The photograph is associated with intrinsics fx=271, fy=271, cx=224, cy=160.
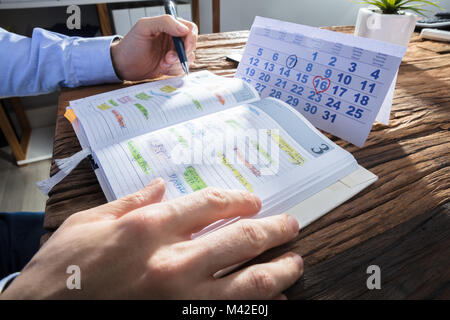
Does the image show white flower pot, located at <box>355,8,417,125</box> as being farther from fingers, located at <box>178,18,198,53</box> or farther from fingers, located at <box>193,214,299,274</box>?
fingers, located at <box>193,214,299,274</box>

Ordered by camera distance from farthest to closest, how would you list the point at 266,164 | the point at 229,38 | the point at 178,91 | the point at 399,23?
the point at 229,38 < the point at 399,23 < the point at 178,91 < the point at 266,164

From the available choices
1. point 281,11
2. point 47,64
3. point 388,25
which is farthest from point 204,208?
point 281,11

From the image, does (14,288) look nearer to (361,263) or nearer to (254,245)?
(254,245)

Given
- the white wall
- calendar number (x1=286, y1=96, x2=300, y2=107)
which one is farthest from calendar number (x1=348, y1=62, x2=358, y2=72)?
the white wall

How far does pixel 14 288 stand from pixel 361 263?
30 cm

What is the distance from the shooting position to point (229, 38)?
0.92 m

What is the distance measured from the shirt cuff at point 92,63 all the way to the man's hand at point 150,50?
22 mm

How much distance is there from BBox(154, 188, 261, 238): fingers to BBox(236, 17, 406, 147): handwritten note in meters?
0.24

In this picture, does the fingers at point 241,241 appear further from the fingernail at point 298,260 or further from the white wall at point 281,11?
the white wall at point 281,11

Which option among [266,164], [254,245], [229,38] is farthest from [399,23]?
[254,245]

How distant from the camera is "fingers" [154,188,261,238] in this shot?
0.85 ft

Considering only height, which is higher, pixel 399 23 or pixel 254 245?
pixel 399 23
